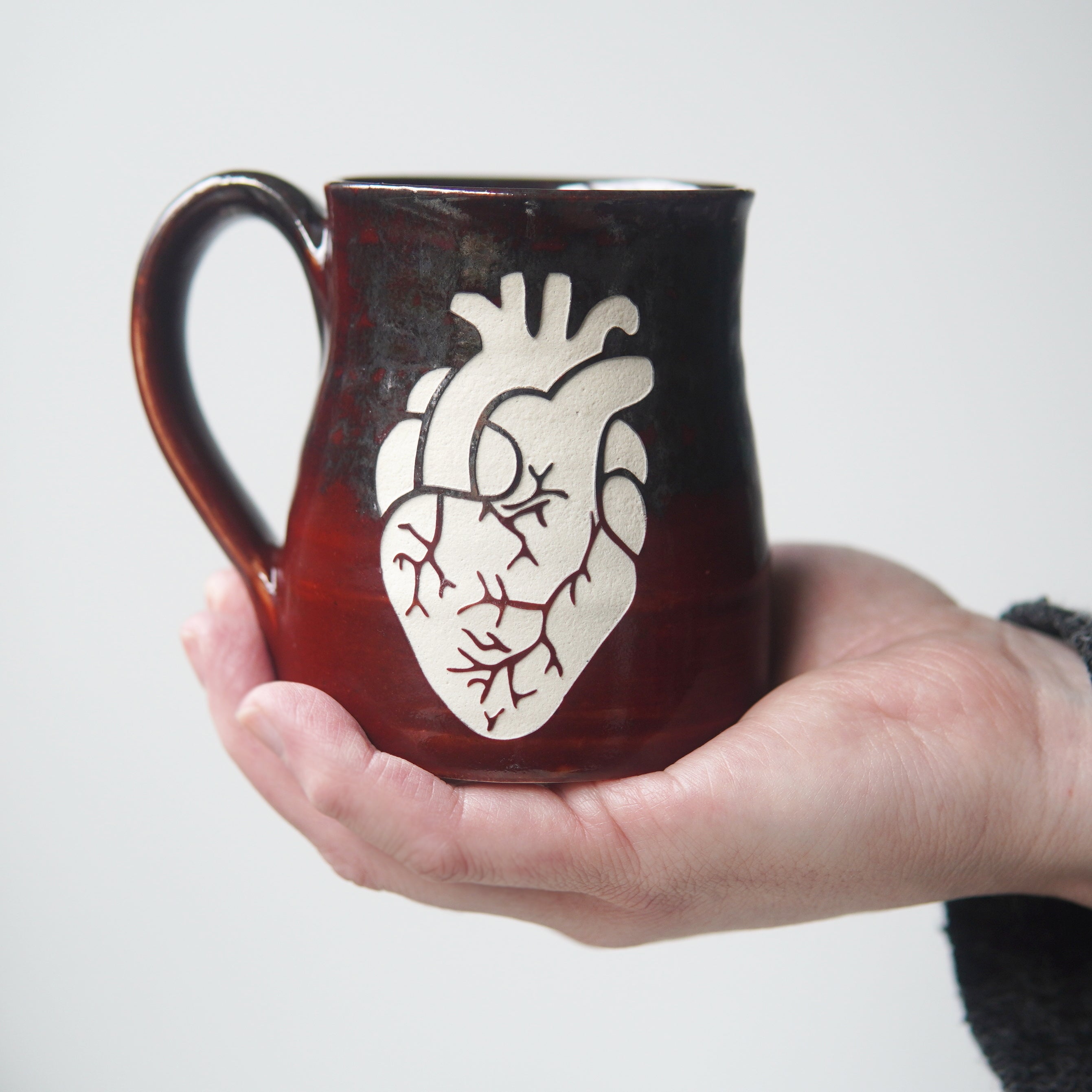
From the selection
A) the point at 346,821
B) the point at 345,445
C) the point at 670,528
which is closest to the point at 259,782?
the point at 346,821

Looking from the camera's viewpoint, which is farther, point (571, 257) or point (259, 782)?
point (259, 782)

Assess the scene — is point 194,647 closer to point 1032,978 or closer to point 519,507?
point 519,507

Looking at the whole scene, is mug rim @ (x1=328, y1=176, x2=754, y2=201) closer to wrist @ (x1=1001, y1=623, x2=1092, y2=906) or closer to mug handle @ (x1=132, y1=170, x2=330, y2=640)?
mug handle @ (x1=132, y1=170, x2=330, y2=640)

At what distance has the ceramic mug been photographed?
2.88 ft

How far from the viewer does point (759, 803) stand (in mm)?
910

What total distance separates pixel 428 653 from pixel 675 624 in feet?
0.61

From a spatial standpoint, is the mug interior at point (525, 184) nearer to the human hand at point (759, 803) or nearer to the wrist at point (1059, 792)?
the human hand at point (759, 803)

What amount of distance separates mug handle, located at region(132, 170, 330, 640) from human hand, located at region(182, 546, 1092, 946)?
0.09 metres

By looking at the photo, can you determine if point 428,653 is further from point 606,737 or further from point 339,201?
point 339,201

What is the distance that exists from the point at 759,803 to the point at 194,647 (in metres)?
0.51

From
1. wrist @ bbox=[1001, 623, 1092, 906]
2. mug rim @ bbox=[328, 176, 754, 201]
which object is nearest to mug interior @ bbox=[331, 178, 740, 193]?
mug rim @ bbox=[328, 176, 754, 201]

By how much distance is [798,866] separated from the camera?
967mm

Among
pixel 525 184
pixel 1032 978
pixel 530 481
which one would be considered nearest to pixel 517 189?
pixel 530 481

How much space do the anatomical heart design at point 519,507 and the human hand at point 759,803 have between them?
0.27ft
